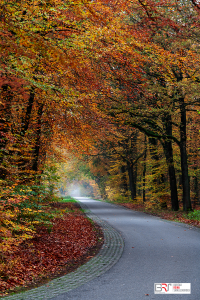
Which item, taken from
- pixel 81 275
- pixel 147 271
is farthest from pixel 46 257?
pixel 147 271

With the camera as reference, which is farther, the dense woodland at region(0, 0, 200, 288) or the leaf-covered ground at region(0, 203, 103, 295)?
the dense woodland at region(0, 0, 200, 288)

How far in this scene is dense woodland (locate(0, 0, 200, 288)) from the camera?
6.48m

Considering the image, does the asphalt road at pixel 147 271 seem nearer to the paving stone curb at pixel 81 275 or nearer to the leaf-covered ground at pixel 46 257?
the paving stone curb at pixel 81 275

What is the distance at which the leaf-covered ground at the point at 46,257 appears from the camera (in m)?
5.68

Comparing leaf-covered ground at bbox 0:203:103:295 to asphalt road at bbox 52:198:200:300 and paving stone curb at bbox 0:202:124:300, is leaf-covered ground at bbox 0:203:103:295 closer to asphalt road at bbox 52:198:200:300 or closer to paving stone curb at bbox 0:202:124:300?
paving stone curb at bbox 0:202:124:300

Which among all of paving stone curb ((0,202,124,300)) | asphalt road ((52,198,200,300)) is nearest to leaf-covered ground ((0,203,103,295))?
paving stone curb ((0,202,124,300))

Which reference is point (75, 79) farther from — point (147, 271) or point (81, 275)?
point (147, 271)

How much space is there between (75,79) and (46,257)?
6.84 m

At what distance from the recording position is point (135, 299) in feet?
14.9

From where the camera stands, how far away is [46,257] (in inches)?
284

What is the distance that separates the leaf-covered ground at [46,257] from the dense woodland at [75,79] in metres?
0.51

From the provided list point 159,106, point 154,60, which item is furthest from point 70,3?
point 159,106

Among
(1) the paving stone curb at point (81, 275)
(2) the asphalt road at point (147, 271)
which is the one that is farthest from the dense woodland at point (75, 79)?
(2) the asphalt road at point (147, 271)

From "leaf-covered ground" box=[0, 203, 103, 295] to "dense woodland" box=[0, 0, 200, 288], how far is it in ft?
1.68
